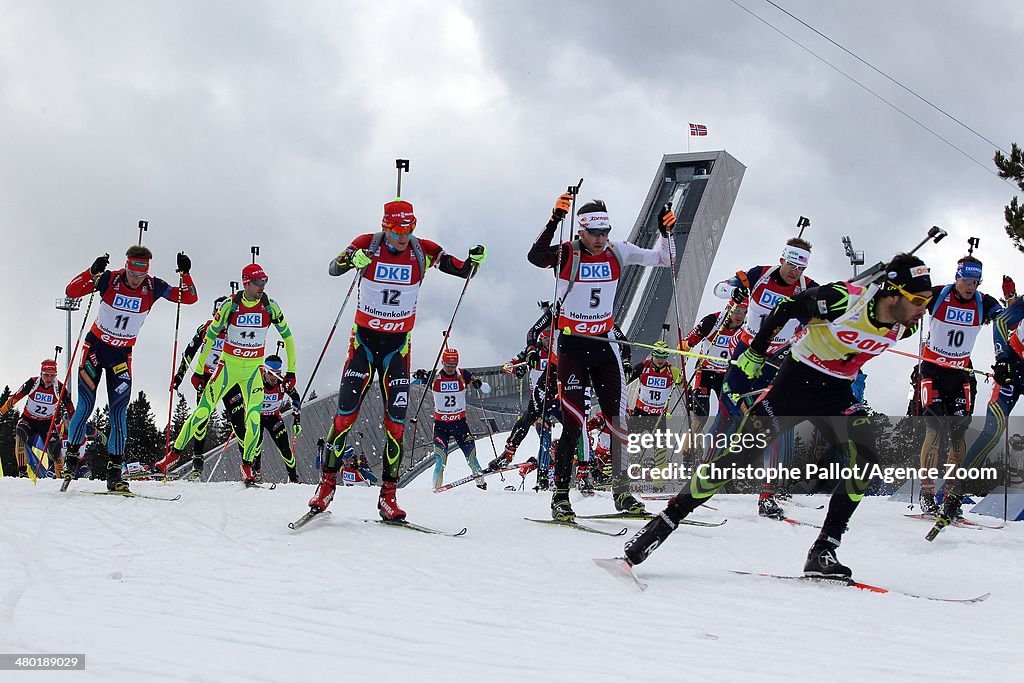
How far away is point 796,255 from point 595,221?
8.03 ft

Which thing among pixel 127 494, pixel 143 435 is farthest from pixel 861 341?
pixel 143 435

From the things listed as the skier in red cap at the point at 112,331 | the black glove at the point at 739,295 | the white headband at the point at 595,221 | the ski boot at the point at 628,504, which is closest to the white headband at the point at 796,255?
the black glove at the point at 739,295

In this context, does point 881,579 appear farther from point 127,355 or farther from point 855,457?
point 127,355

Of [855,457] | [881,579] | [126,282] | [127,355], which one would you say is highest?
[126,282]

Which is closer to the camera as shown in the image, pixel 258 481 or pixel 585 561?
→ pixel 585 561

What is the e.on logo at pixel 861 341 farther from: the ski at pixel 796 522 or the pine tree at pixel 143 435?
the pine tree at pixel 143 435

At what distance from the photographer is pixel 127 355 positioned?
30.7 ft

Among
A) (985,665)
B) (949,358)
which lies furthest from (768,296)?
(985,665)

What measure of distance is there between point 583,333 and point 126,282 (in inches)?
179

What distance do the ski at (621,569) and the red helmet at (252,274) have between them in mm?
6541

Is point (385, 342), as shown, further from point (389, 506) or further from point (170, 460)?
point (170, 460)

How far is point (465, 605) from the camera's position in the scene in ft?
14.1

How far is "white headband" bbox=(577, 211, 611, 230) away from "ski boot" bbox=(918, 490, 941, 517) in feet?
14.9

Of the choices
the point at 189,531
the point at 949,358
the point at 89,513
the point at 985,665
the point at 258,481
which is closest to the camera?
the point at 985,665
